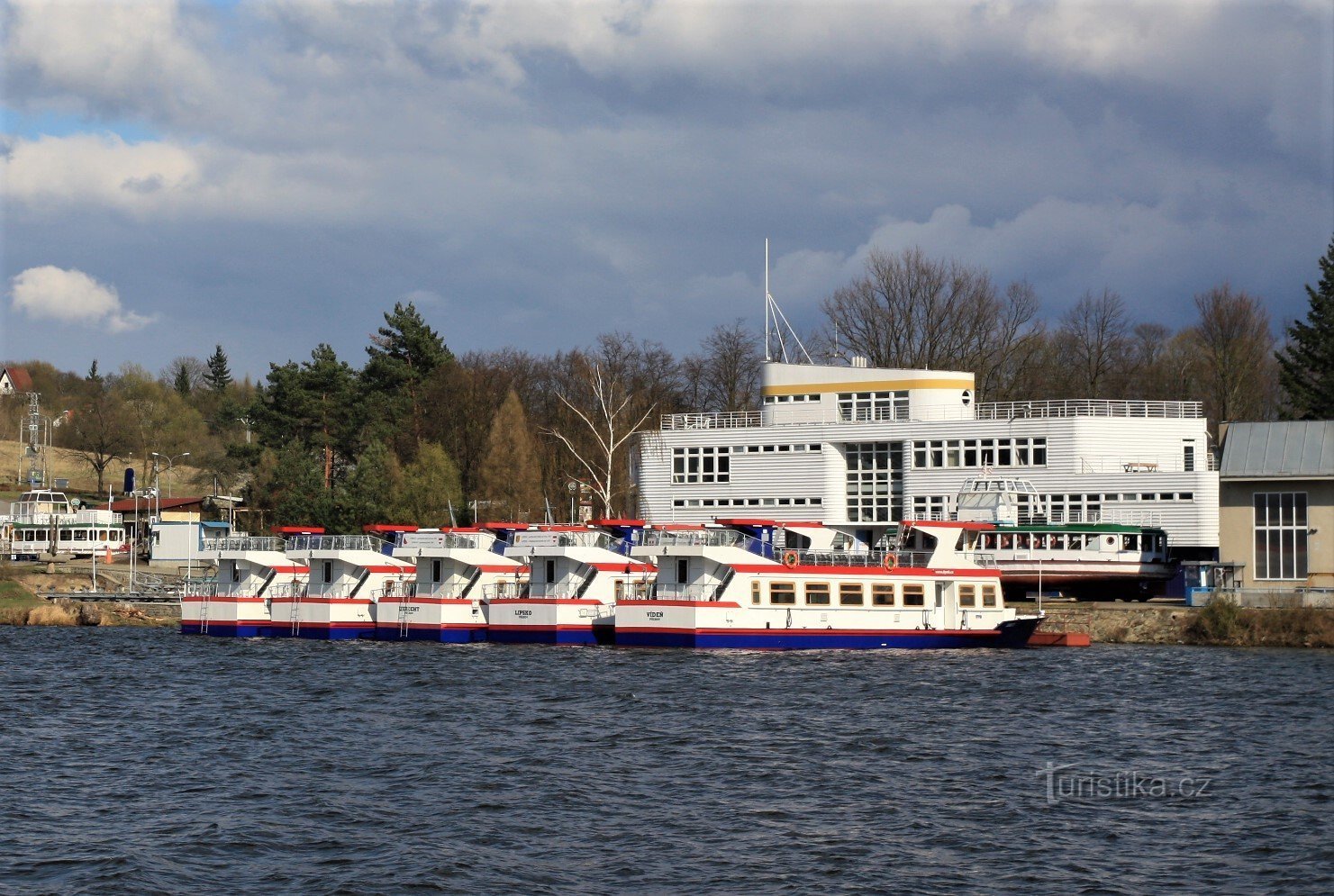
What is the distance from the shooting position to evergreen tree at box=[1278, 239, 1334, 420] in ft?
258

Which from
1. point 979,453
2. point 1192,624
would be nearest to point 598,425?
point 979,453

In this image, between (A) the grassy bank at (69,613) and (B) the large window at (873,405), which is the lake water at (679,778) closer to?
(A) the grassy bank at (69,613)

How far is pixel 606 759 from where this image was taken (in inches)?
1227

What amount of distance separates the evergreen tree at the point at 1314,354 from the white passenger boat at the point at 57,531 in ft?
217

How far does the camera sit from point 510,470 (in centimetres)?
8612

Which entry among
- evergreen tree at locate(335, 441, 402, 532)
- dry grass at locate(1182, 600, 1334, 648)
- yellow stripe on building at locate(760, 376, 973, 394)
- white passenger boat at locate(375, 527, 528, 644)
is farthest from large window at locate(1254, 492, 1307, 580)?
evergreen tree at locate(335, 441, 402, 532)

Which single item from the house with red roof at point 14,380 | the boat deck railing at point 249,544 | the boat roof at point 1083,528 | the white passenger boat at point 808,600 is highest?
the house with red roof at point 14,380

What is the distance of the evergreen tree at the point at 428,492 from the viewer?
85.8 metres

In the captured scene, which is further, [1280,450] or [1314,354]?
[1314,354]

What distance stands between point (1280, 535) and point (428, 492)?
45.8 meters

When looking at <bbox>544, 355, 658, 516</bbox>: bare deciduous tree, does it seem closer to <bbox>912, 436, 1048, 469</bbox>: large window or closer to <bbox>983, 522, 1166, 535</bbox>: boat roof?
<bbox>912, 436, 1048, 469</bbox>: large window

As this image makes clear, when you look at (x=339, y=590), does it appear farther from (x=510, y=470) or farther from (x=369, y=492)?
(x=369, y=492)

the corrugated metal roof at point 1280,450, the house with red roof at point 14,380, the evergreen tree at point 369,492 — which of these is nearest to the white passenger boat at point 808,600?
the corrugated metal roof at point 1280,450

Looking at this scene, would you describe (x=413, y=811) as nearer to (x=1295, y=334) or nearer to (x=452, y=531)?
(x=452, y=531)
